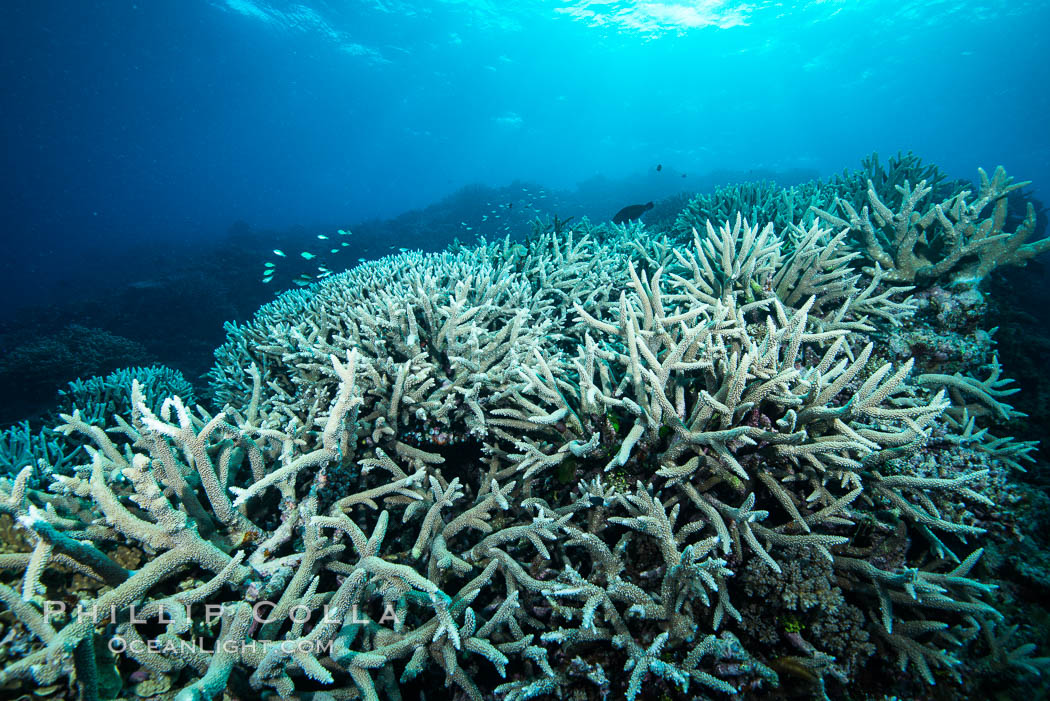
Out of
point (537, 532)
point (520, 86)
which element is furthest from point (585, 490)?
point (520, 86)

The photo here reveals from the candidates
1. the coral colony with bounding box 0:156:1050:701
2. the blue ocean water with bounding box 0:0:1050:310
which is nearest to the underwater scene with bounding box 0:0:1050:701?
the coral colony with bounding box 0:156:1050:701

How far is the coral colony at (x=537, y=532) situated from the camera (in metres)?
1.70

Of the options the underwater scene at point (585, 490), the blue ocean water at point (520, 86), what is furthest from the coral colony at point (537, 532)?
the blue ocean water at point (520, 86)

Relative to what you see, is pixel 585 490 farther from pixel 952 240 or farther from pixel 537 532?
pixel 952 240

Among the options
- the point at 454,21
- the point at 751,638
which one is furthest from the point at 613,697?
the point at 454,21

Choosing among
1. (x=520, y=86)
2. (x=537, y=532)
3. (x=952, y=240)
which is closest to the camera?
→ (x=537, y=532)

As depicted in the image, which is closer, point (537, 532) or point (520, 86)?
point (537, 532)

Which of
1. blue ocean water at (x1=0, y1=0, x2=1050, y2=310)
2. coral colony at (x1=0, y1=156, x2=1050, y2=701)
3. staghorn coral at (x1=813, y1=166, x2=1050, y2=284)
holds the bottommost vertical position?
coral colony at (x1=0, y1=156, x2=1050, y2=701)

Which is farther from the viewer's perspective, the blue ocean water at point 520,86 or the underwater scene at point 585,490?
the blue ocean water at point 520,86

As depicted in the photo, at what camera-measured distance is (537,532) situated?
7.34 feet

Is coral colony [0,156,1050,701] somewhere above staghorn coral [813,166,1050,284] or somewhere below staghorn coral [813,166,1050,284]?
below

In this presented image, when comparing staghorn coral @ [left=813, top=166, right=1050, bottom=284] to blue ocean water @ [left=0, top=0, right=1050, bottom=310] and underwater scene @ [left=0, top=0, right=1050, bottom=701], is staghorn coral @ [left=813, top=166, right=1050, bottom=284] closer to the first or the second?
underwater scene @ [left=0, top=0, right=1050, bottom=701]

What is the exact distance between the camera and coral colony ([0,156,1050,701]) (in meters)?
1.70

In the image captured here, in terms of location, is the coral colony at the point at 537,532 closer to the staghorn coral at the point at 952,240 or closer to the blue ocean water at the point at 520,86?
the staghorn coral at the point at 952,240
